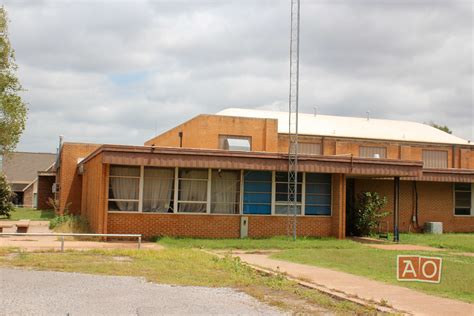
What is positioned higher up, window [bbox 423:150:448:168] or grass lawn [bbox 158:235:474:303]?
window [bbox 423:150:448:168]

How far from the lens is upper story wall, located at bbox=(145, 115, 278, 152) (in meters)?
35.8

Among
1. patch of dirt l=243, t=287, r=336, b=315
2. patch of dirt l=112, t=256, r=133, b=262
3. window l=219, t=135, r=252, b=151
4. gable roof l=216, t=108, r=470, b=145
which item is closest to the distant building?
gable roof l=216, t=108, r=470, b=145

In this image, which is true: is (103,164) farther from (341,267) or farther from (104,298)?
(104,298)

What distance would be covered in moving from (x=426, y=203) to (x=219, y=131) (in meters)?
12.0

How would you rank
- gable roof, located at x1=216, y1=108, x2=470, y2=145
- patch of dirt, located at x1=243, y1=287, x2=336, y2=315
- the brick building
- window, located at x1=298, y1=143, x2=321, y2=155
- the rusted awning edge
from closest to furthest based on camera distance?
patch of dirt, located at x1=243, y1=287, x2=336, y2=315 < the rusted awning edge < the brick building < window, located at x1=298, y1=143, x2=321, y2=155 < gable roof, located at x1=216, y1=108, x2=470, y2=145

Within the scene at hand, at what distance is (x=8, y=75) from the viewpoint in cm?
3297

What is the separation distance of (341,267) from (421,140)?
95.7 feet

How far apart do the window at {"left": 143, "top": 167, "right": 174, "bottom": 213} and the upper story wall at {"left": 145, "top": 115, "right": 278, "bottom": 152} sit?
37.5 feet

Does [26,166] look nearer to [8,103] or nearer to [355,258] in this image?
[8,103]

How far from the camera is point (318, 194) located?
26.2m

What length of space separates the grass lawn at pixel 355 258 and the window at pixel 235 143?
429 inches

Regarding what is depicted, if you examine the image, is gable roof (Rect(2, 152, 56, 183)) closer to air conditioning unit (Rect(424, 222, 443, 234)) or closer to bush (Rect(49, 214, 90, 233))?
bush (Rect(49, 214, 90, 233))

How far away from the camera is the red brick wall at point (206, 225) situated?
77.6 feet

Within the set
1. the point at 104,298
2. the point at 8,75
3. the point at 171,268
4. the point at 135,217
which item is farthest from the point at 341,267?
the point at 8,75
